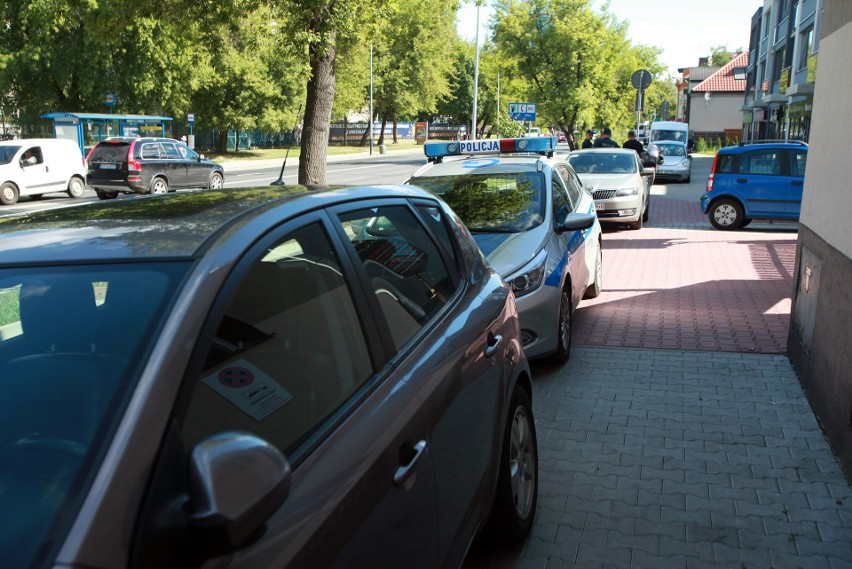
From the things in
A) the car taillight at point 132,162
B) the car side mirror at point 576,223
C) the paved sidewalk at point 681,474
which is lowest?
the paved sidewalk at point 681,474

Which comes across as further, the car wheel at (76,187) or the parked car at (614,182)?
the car wheel at (76,187)

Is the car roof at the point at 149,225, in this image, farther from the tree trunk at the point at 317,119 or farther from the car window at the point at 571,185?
the tree trunk at the point at 317,119

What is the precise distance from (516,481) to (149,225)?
2.03 metres

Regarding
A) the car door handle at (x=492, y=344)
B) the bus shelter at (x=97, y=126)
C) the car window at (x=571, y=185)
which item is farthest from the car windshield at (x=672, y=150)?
the car door handle at (x=492, y=344)

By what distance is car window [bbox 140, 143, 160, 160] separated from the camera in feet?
76.8

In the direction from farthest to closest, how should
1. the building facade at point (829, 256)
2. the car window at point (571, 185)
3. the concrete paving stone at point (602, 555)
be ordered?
the car window at point (571, 185) < the building facade at point (829, 256) < the concrete paving stone at point (602, 555)

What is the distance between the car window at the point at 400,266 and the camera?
2.70 m

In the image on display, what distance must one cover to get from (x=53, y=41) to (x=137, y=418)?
40489 mm

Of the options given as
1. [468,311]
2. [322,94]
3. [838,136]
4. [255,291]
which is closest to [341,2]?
[322,94]

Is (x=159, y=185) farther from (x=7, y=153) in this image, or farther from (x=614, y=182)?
(x=614, y=182)

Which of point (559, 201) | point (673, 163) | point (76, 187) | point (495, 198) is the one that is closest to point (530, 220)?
point (495, 198)

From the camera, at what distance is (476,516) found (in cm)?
298

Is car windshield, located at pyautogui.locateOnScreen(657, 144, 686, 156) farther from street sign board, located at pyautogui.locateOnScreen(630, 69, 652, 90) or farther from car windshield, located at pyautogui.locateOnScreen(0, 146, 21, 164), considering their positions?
car windshield, located at pyautogui.locateOnScreen(0, 146, 21, 164)

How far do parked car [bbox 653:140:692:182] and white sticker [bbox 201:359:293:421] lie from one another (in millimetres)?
28770
